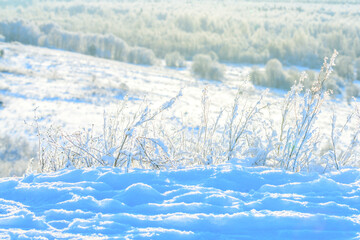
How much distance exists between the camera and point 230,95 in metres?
30.7

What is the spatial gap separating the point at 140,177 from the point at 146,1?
12955 centimetres

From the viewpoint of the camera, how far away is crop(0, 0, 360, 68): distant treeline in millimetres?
57844

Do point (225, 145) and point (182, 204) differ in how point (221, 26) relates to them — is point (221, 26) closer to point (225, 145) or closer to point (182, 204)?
point (225, 145)

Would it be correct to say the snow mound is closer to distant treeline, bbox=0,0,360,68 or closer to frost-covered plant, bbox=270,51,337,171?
frost-covered plant, bbox=270,51,337,171

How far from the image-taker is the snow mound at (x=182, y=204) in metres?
2.63

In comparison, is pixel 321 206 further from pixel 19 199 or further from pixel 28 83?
pixel 28 83

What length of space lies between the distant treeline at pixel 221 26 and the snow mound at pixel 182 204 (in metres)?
43.8

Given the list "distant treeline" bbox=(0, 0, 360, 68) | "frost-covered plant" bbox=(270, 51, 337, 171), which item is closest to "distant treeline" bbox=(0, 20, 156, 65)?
"distant treeline" bbox=(0, 0, 360, 68)

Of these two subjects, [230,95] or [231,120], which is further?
[230,95]

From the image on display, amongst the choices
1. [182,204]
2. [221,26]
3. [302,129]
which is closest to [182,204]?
[182,204]

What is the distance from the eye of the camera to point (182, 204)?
295 cm

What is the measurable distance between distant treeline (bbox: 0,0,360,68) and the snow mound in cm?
4375

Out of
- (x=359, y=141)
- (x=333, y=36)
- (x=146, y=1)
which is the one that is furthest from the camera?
(x=146, y=1)

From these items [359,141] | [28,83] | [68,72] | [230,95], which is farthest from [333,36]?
[359,141]
